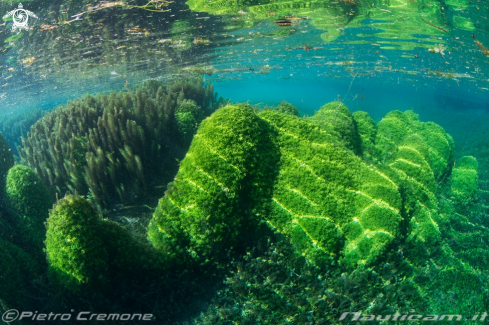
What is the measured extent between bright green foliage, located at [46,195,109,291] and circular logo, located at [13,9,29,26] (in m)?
10.0

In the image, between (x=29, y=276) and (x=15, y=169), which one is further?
(x=15, y=169)

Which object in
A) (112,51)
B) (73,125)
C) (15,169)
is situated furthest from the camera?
(112,51)

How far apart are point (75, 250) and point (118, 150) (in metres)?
3.65

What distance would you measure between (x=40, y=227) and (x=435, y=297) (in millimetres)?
7195

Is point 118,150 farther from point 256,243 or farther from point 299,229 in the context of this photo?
point 299,229

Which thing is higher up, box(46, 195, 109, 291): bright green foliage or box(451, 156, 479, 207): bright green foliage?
box(46, 195, 109, 291): bright green foliage

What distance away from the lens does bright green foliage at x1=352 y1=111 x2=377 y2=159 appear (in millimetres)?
7396

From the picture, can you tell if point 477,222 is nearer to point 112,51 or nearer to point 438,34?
point 438,34

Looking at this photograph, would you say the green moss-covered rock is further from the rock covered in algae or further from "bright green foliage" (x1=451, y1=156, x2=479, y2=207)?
"bright green foliage" (x1=451, y1=156, x2=479, y2=207)

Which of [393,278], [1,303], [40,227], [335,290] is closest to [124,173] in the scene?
[40,227]

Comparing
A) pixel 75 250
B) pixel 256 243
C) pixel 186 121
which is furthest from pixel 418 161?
pixel 75 250

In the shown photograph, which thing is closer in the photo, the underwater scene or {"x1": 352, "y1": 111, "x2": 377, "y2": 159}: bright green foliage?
the underwater scene

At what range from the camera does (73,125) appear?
784 centimetres

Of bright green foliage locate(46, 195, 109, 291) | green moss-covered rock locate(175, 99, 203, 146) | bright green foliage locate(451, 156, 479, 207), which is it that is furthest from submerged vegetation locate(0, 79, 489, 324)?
green moss-covered rock locate(175, 99, 203, 146)
